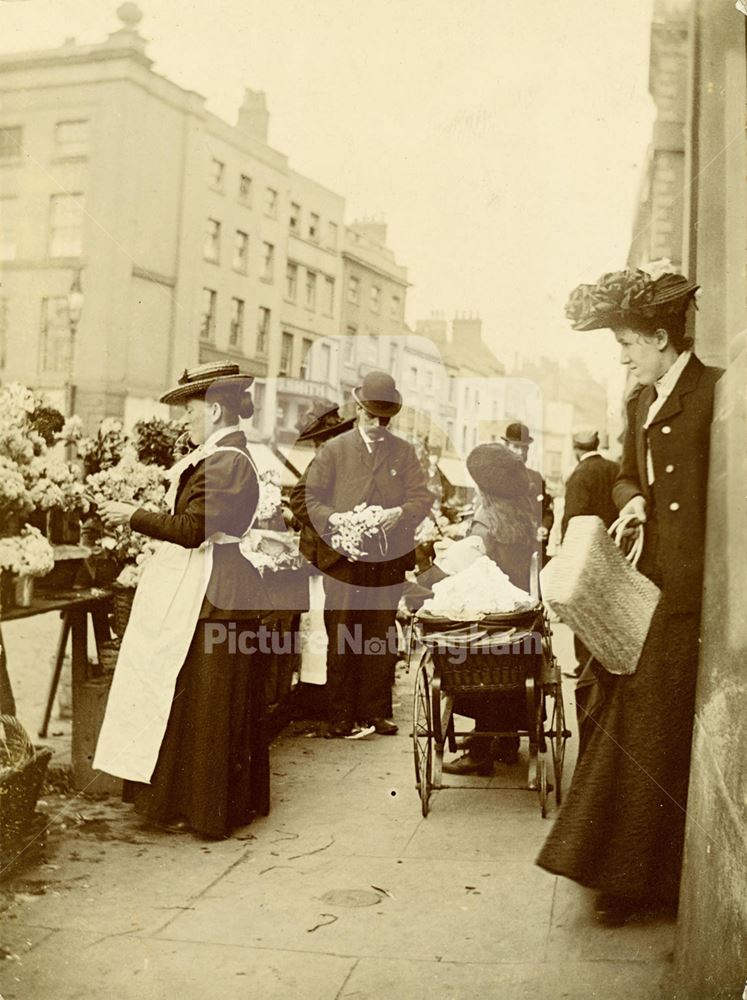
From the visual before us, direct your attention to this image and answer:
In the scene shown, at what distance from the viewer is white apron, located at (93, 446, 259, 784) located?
4438mm

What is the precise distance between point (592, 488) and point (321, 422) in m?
1.74

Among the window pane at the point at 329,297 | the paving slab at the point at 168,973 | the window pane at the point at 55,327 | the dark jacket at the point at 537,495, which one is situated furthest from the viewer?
the dark jacket at the point at 537,495

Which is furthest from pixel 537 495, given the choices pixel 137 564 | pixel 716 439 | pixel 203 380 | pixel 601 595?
pixel 716 439

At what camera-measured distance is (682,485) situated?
3.29m

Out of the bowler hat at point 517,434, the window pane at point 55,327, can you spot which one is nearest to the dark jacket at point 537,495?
the bowler hat at point 517,434

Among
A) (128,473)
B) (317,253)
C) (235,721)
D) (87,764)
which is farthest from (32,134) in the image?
(87,764)

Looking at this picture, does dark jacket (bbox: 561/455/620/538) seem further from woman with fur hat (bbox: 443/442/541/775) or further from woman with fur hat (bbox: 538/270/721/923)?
woman with fur hat (bbox: 538/270/721/923)

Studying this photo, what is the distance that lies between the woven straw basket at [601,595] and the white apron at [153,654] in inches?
66.8

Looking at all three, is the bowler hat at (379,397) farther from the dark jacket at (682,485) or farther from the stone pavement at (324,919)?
the dark jacket at (682,485)

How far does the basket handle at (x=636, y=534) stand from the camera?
11.4ft

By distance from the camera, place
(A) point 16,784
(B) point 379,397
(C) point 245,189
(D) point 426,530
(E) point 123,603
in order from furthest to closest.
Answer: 1. (D) point 426,530
2. (B) point 379,397
3. (E) point 123,603
4. (C) point 245,189
5. (A) point 16,784

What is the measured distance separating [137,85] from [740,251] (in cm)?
212

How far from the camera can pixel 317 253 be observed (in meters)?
4.30

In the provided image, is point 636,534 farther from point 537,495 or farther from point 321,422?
point 321,422
